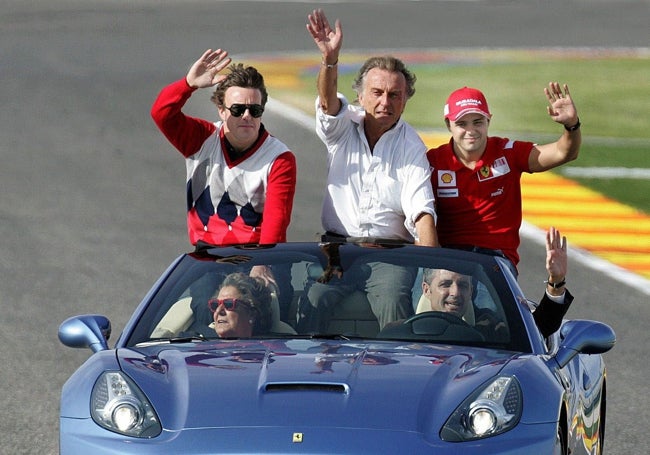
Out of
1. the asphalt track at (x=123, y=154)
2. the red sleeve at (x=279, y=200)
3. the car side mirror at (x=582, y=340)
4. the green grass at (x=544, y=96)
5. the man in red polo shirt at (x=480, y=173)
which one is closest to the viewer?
the car side mirror at (x=582, y=340)

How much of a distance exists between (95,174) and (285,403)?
12832 millimetres

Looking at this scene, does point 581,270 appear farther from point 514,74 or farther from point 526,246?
point 514,74

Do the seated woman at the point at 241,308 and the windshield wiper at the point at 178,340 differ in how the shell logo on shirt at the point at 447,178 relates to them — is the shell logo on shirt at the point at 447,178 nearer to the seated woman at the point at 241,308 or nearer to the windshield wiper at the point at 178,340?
the seated woman at the point at 241,308

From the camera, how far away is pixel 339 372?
6.08 meters

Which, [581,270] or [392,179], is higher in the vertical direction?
[392,179]

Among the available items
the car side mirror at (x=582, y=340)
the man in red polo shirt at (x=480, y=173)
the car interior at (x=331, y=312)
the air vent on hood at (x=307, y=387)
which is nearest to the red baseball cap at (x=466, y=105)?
the man in red polo shirt at (x=480, y=173)

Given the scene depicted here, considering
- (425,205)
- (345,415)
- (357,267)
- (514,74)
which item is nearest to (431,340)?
(357,267)

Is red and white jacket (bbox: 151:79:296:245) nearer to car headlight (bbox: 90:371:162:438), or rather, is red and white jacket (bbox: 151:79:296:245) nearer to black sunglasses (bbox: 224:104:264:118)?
black sunglasses (bbox: 224:104:264:118)

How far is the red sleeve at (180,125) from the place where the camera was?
894cm

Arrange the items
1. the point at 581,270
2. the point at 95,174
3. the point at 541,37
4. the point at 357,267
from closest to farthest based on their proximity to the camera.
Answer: the point at 357,267 → the point at 581,270 → the point at 95,174 → the point at 541,37

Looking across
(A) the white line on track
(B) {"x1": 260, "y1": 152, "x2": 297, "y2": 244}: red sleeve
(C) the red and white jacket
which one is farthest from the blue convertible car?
(A) the white line on track

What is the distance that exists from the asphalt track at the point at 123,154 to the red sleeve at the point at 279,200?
5.30 feet

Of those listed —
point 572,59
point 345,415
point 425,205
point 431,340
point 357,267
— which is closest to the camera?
point 345,415

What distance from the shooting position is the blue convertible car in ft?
18.8
